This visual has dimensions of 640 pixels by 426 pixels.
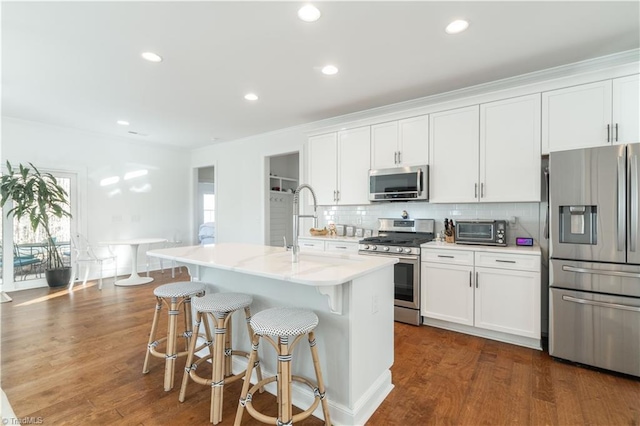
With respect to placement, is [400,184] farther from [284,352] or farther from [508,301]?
[284,352]

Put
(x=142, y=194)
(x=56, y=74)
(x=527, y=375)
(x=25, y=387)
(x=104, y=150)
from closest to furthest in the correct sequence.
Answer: (x=25, y=387), (x=527, y=375), (x=56, y=74), (x=104, y=150), (x=142, y=194)

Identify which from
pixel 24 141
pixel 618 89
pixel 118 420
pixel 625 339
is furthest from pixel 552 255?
pixel 24 141

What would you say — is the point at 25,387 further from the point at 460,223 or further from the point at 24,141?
the point at 24,141

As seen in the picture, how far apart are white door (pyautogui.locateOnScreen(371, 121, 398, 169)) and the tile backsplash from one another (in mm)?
614

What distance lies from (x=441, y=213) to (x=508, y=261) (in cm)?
105

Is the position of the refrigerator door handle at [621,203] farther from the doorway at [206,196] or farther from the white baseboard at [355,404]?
the doorway at [206,196]

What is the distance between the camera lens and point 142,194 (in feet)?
20.3

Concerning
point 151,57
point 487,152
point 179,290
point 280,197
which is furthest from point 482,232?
point 280,197

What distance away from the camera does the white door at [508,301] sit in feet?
8.88

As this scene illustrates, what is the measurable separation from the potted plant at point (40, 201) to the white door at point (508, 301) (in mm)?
6084

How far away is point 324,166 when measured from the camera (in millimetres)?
4379

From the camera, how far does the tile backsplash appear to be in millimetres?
3209

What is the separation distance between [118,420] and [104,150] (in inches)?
210

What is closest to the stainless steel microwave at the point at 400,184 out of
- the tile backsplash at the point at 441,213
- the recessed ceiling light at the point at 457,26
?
the tile backsplash at the point at 441,213
